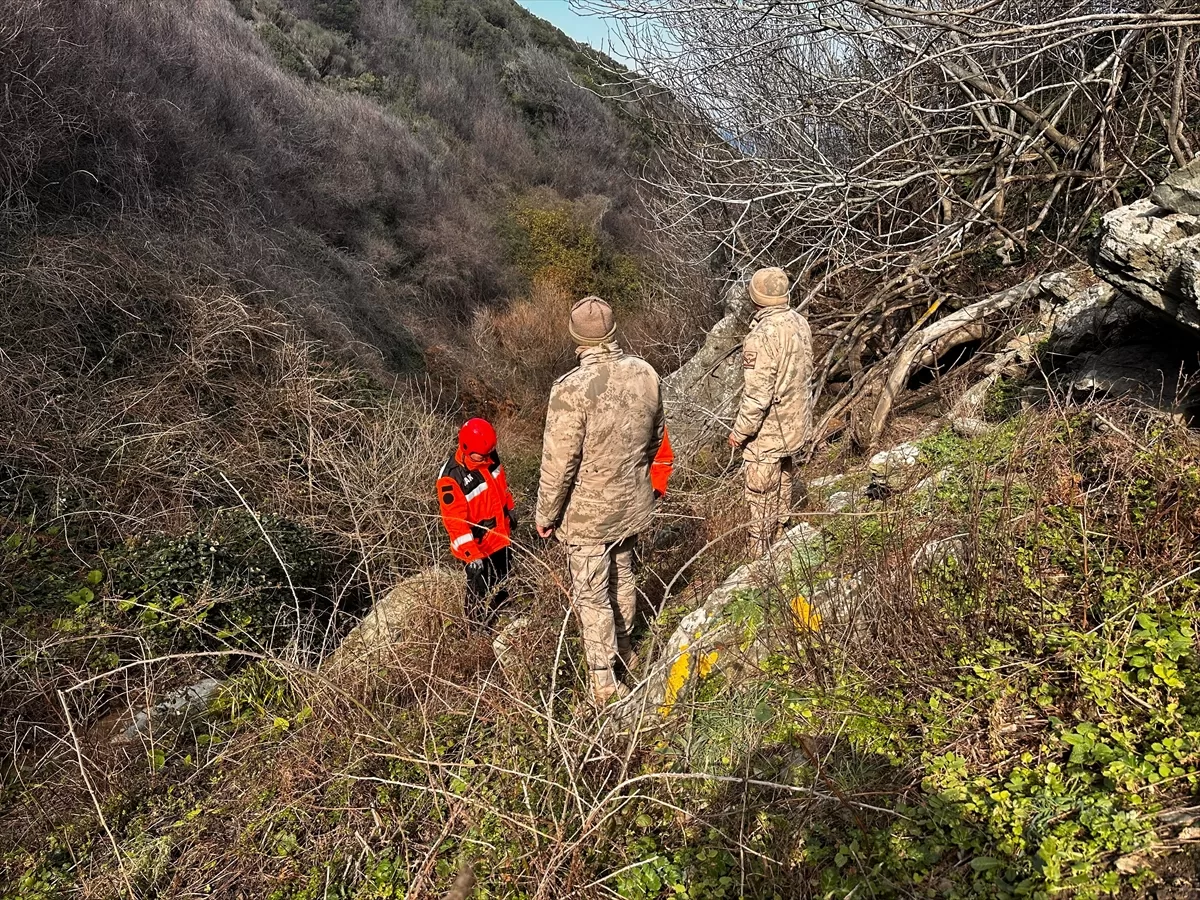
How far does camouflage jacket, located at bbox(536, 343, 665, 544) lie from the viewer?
2.98m

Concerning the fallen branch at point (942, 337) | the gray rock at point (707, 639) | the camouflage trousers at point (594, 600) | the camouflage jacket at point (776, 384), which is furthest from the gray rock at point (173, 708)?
the fallen branch at point (942, 337)

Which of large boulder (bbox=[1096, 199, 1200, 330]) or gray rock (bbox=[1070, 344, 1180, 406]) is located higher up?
large boulder (bbox=[1096, 199, 1200, 330])

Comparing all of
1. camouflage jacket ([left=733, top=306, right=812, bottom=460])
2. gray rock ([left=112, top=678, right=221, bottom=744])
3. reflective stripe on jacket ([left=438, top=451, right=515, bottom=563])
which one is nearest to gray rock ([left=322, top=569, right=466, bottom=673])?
Answer: reflective stripe on jacket ([left=438, top=451, right=515, bottom=563])

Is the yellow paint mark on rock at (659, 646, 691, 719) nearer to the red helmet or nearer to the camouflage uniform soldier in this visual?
the camouflage uniform soldier

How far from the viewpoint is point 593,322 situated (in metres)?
2.98

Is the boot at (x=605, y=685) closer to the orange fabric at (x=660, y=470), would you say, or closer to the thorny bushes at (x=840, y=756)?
the thorny bushes at (x=840, y=756)

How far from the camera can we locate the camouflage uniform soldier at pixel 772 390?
3951 mm

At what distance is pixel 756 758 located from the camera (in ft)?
7.87

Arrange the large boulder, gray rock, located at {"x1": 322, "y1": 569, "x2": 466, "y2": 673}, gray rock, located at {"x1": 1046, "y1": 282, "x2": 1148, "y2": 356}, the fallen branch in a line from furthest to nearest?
1. the fallen branch
2. gray rock, located at {"x1": 1046, "y1": 282, "x2": 1148, "y2": 356}
3. gray rock, located at {"x1": 322, "y1": 569, "x2": 466, "y2": 673}
4. the large boulder

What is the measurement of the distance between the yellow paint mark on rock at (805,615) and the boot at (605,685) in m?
0.85

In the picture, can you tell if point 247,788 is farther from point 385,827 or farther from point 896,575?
point 896,575

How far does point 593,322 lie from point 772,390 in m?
1.51

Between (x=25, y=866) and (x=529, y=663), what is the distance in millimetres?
2201

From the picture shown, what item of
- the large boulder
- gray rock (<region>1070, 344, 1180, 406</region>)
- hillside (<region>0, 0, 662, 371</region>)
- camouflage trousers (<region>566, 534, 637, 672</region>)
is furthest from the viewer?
hillside (<region>0, 0, 662, 371</region>)
